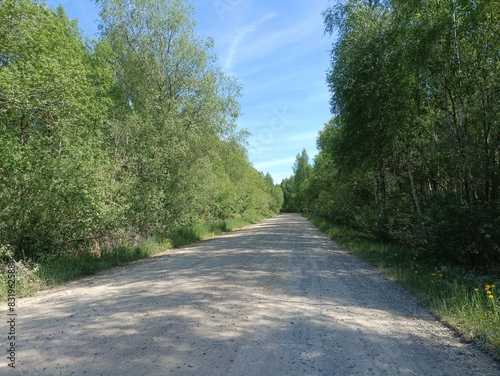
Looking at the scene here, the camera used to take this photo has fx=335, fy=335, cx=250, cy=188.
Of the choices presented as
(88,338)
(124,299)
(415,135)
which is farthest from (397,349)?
(415,135)

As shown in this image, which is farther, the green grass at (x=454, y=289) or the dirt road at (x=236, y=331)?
the green grass at (x=454, y=289)

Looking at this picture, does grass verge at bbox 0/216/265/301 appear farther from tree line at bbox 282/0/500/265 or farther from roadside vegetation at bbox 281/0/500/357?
tree line at bbox 282/0/500/265

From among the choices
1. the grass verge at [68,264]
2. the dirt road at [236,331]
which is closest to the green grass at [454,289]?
the dirt road at [236,331]

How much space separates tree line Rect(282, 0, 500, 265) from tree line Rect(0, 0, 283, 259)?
8260 millimetres

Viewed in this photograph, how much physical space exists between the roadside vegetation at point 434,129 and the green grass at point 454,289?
2cm

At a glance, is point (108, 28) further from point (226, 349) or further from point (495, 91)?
point (226, 349)

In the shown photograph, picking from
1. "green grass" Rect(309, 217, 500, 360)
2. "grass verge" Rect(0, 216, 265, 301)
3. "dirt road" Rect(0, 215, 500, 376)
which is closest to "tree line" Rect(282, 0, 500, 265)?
"green grass" Rect(309, 217, 500, 360)

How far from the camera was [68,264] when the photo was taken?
10.3m

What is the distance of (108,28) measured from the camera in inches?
769

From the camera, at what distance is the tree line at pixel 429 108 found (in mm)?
9094

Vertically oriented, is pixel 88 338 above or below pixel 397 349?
above

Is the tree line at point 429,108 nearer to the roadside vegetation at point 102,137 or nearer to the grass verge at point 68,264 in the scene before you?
the roadside vegetation at point 102,137

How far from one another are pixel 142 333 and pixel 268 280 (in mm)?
4097

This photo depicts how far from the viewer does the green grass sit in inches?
180
